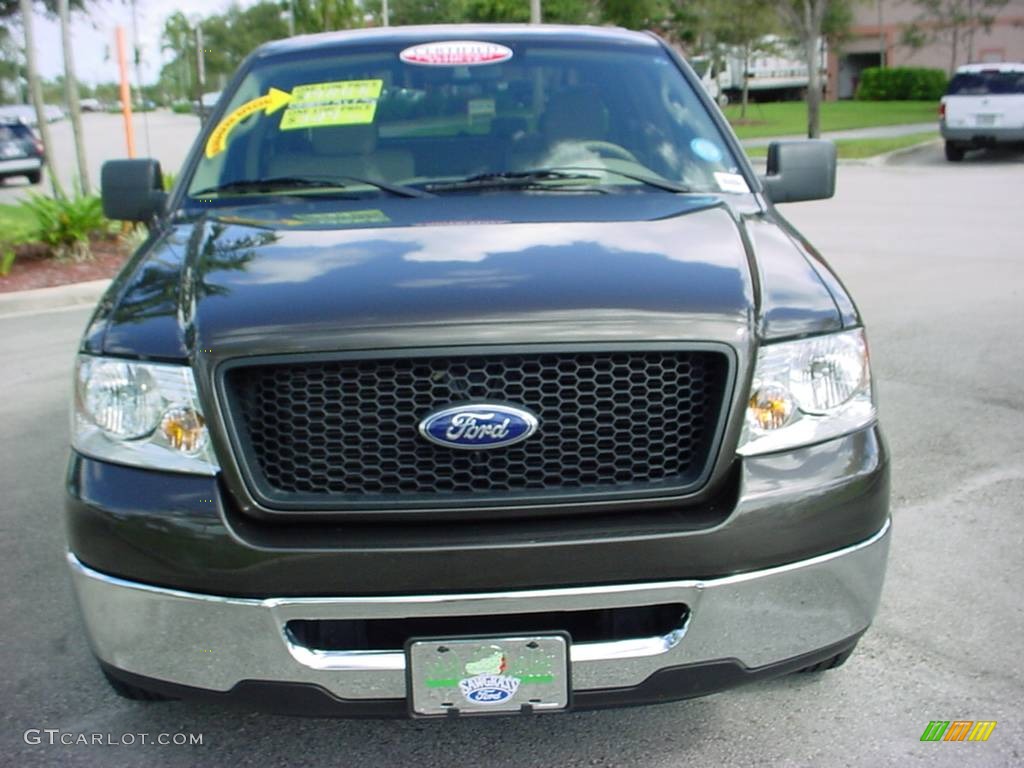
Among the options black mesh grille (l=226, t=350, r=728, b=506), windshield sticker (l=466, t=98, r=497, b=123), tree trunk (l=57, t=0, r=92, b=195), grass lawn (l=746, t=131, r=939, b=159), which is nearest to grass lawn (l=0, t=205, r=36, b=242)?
tree trunk (l=57, t=0, r=92, b=195)

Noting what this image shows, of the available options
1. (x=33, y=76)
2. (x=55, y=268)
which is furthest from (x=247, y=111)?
(x=33, y=76)

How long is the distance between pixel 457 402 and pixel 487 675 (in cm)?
56

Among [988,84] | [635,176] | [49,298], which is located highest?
[635,176]

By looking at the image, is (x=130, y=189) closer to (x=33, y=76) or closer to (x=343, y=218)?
(x=343, y=218)

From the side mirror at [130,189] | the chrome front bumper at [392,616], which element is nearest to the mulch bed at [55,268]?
the side mirror at [130,189]

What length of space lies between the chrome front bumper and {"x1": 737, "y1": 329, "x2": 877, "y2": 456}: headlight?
268 mm

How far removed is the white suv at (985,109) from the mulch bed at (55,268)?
16.0 metres

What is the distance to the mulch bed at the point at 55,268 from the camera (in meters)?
9.86

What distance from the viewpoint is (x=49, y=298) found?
9383 millimetres

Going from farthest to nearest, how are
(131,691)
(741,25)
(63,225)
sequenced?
1. (741,25)
2. (63,225)
3. (131,691)

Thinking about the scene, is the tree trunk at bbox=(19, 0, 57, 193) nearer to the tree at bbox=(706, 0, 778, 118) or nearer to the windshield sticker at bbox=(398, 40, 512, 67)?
the windshield sticker at bbox=(398, 40, 512, 67)

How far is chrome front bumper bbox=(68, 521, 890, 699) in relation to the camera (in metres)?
2.38

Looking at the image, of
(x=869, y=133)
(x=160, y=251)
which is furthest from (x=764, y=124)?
(x=160, y=251)

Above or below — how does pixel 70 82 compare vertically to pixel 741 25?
below
